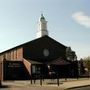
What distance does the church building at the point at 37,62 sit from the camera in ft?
198

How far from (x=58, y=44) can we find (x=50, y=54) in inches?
129

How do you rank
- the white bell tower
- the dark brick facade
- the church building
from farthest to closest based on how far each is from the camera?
the white bell tower → the dark brick facade → the church building

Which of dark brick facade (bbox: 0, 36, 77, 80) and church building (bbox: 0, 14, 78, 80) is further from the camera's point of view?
dark brick facade (bbox: 0, 36, 77, 80)

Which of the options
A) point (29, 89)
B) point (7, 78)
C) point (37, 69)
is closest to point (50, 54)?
point (37, 69)

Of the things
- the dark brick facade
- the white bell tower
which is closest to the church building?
the dark brick facade

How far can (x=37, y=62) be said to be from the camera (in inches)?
2482

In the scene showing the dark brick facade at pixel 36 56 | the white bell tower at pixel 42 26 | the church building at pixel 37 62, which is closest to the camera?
the church building at pixel 37 62

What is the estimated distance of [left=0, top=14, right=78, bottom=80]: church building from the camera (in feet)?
198

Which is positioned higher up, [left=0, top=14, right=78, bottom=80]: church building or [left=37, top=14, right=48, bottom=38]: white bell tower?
[left=37, top=14, right=48, bottom=38]: white bell tower

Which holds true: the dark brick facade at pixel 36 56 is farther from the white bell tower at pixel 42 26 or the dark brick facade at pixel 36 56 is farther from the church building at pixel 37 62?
the white bell tower at pixel 42 26

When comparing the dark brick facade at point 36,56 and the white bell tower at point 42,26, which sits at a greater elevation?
the white bell tower at point 42,26

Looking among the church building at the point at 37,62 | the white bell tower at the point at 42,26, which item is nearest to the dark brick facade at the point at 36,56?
the church building at the point at 37,62

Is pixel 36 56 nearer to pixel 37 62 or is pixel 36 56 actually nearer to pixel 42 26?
pixel 37 62

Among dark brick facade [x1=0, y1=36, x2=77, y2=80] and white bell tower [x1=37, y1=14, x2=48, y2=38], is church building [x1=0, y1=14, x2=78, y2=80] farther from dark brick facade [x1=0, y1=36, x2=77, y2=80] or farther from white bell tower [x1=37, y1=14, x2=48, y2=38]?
white bell tower [x1=37, y1=14, x2=48, y2=38]
